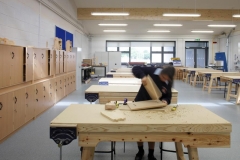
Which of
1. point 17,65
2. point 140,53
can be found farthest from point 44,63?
point 140,53

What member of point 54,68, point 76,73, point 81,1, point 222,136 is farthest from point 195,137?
point 81,1

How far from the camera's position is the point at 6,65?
12.0 ft

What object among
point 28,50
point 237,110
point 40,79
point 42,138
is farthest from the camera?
point 237,110

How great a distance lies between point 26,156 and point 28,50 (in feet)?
7.19

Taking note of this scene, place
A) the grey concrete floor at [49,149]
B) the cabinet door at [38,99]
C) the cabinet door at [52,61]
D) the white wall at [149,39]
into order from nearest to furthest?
the grey concrete floor at [49,149] → the cabinet door at [38,99] → the cabinet door at [52,61] → the white wall at [149,39]

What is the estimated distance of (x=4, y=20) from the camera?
184 inches

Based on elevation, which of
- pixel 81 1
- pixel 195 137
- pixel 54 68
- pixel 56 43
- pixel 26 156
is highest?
pixel 81 1

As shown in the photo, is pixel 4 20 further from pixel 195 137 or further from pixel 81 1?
pixel 81 1

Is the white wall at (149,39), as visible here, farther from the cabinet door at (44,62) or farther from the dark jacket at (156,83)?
the dark jacket at (156,83)

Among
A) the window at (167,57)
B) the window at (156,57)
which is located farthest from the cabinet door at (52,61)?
the window at (167,57)

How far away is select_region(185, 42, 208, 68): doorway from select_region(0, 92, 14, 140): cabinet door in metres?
15.0

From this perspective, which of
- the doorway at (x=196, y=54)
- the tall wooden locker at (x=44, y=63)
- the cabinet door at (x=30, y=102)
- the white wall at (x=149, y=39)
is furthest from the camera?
the doorway at (x=196, y=54)

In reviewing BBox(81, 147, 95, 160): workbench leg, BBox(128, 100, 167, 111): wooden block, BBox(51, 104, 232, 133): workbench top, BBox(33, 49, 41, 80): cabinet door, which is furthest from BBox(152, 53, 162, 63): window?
BBox(81, 147, 95, 160): workbench leg

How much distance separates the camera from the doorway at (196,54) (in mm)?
17094
